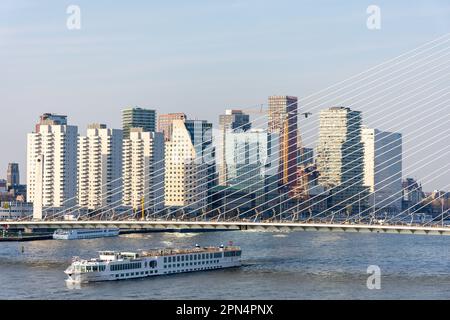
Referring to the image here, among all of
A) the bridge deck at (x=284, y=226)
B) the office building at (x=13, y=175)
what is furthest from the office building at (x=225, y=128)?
the bridge deck at (x=284, y=226)

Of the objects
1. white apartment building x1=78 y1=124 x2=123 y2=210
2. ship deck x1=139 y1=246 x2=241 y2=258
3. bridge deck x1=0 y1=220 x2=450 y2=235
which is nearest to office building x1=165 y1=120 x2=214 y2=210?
white apartment building x1=78 y1=124 x2=123 y2=210

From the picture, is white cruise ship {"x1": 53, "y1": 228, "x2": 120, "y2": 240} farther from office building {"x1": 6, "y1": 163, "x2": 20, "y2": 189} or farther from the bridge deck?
office building {"x1": 6, "y1": 163, "x2": 20, "y2": 189}

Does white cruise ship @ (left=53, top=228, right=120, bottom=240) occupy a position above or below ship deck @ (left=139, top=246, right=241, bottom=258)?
above

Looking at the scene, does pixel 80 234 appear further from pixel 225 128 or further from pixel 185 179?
pixel 225 128

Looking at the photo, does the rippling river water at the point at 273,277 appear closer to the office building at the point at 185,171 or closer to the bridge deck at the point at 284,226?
the bridge deck at the point at 284,226
